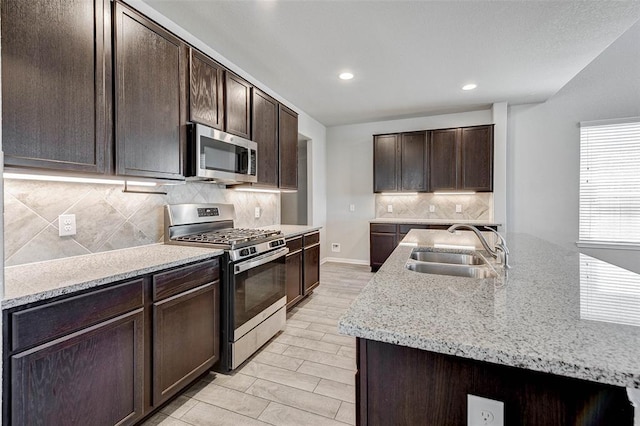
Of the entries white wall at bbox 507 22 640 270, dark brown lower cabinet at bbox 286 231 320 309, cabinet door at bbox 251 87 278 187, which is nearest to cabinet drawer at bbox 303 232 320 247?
dark brown lower cabinet at bbox 286 231 320 309

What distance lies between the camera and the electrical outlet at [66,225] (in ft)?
5.54

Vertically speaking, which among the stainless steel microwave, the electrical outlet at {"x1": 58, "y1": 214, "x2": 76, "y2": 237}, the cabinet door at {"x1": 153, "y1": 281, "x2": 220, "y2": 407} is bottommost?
the cabinet door at {"x1": 153, "y1": 281, "x2": 220, "y2": 407}

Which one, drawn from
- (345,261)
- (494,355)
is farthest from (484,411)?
(345,261)

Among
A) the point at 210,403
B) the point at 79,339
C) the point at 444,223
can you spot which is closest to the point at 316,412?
the point at 210,403

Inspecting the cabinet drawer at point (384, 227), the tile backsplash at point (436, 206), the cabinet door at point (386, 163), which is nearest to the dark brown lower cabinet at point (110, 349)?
the cabinet drawer at point (384, 227)

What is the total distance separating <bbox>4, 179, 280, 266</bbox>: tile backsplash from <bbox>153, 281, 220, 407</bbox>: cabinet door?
26.6 inches

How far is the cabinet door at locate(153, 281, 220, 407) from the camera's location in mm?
1613

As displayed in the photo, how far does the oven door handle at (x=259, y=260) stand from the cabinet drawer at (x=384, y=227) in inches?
93.7

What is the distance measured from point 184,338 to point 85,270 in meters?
0.66

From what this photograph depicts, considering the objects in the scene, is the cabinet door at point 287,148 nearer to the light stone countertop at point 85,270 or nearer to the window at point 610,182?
the light stone countertop at point 85,270

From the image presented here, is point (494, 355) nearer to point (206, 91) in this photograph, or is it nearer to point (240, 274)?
→ point (240, 274)

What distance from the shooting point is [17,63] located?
1.27 meters

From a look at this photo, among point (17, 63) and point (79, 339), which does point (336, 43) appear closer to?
point (17, 63)

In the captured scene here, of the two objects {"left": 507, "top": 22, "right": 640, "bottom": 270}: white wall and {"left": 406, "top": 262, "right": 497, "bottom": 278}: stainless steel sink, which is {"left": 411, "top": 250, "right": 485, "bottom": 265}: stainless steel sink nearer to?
{"left": 406, "top": 262, "right": 497, "bottom": 278}: stainless steel sink
